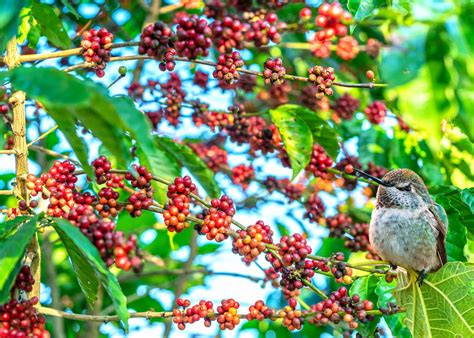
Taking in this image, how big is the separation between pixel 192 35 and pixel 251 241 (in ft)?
2.51

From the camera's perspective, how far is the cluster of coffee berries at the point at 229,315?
9.51 ft

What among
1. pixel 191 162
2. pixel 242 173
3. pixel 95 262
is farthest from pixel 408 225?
pixel 95 262

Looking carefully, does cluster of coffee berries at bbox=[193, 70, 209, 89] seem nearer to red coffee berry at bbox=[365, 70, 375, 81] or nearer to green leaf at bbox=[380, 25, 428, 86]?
red coffee berry at bbox=[365, 70, 375, 81]

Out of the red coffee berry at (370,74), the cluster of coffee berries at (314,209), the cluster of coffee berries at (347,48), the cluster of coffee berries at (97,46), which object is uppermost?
the cluster of coffee berries at (347,48)

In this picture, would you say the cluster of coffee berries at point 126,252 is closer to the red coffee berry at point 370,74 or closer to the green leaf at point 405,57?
the green leaf at point 405,57

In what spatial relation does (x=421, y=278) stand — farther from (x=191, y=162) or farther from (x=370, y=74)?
(x=191, y=162)

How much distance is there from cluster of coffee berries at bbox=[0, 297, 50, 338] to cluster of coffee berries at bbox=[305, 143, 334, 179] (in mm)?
1898

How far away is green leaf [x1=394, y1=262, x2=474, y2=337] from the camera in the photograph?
3234mm

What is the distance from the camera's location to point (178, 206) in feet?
9.33

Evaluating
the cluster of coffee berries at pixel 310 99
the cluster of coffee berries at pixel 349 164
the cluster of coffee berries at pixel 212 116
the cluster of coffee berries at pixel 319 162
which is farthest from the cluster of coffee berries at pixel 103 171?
the cluster of coffee berries at pixel 310 99

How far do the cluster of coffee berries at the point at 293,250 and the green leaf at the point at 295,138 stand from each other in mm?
758

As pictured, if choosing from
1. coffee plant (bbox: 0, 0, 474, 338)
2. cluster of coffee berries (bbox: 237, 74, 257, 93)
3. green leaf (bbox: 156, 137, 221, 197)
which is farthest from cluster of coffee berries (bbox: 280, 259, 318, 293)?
cluster of coffee berries (bbox: 237, 74, 257, 93)

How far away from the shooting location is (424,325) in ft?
10.7

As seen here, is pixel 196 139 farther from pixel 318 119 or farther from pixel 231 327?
pixel 231 327
